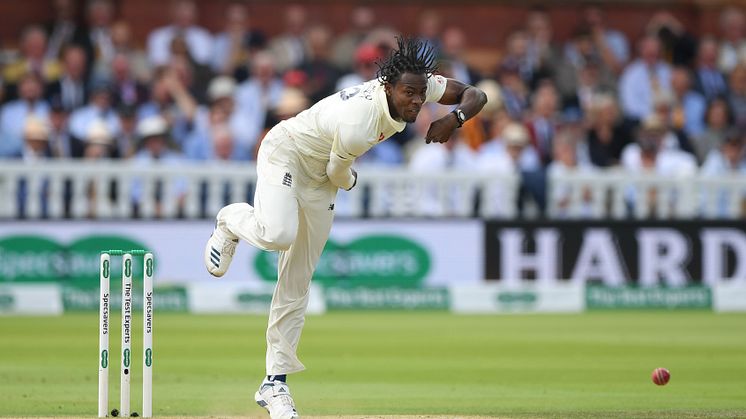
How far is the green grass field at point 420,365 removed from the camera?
7099mm

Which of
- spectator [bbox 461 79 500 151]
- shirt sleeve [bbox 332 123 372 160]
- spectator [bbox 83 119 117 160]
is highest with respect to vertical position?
spectator [bbox 461 79 500 151]

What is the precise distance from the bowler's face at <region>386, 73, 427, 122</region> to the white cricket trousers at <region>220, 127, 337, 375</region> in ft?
1.77

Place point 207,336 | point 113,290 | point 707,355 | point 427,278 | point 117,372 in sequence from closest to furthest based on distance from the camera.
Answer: point 117,372 < point 707,355 < point 207,336 < point 113,290 < point 427,278

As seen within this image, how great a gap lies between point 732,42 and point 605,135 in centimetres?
321

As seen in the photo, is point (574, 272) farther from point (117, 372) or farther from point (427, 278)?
point (117, 372)

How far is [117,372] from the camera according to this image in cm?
856

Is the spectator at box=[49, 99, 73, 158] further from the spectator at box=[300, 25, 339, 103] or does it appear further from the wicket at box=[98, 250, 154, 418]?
the wicket at box=[98, 250, 154, 418]

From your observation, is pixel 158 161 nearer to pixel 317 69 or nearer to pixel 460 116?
pixel 317 69

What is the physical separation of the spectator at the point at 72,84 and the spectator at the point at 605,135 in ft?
17.1

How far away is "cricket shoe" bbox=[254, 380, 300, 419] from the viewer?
246 inches

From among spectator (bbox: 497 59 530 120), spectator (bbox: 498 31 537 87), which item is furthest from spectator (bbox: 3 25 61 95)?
spectator (bbox: 498 31 537 87)

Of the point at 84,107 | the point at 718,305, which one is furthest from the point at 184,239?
the point at 718,305

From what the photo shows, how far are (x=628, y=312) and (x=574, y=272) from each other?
681 mm

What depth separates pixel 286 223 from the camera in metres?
6.13
